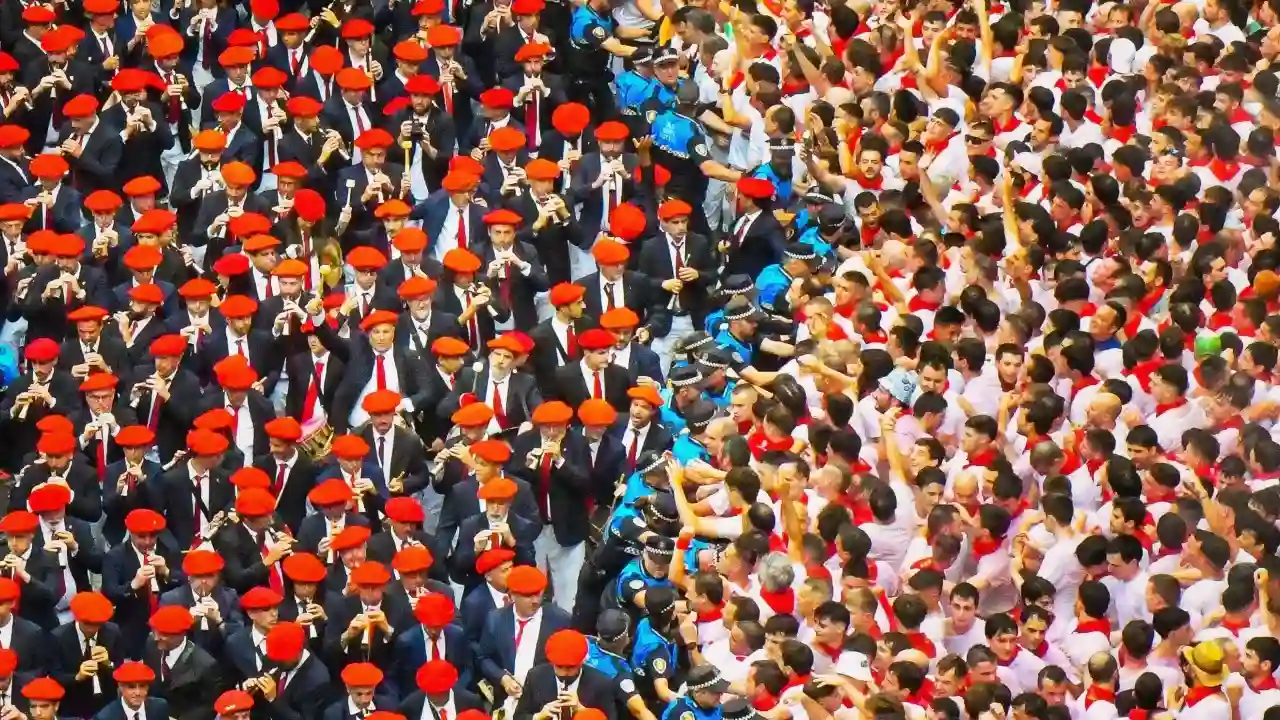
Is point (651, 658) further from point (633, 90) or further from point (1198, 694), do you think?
point (633, 90)

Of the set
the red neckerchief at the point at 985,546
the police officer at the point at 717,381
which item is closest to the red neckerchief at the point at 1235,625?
the red neckerchief at the point at 985,546

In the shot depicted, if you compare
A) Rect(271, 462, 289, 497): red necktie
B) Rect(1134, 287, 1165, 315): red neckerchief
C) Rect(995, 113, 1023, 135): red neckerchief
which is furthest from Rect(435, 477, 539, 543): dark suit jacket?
Rect(995, 113, 1023, 135): red neckerchief

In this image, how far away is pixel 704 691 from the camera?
15.5 m

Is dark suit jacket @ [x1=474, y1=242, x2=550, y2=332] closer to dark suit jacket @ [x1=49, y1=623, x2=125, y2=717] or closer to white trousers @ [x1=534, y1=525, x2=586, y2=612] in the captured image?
white trousers @ [x1=534, y1=525, x2=586, y2=612]

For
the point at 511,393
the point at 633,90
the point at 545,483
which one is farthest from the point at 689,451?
the point at 633,90

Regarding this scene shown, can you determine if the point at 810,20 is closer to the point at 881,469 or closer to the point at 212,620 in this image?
the point at 881,469

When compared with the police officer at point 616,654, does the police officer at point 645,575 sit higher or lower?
higher

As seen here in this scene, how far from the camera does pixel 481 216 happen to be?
20344mm

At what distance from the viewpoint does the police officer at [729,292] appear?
62.5 ft

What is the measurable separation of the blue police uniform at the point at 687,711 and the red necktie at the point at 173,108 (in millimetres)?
7858

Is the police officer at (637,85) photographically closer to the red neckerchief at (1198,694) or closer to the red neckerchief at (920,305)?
the red neckerchief at (920,305)

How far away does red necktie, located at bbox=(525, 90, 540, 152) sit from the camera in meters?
21.3

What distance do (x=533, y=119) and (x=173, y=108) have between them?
2.81m

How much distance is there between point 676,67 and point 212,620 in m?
5.60
